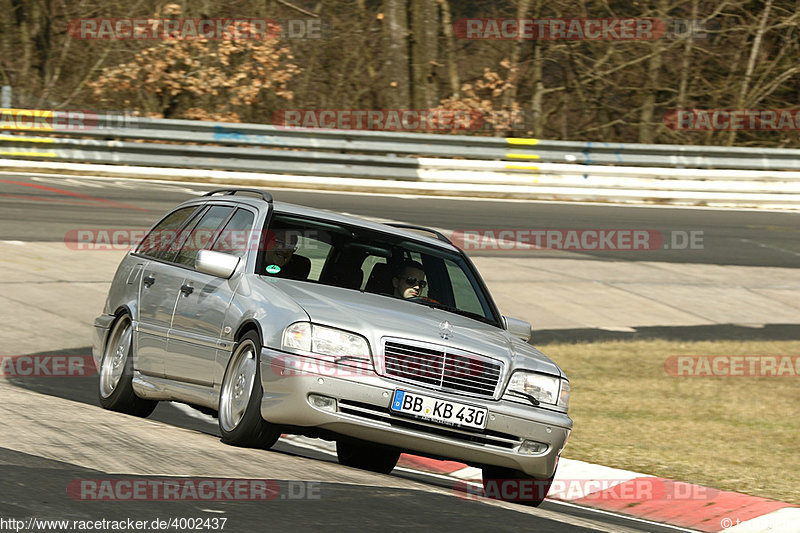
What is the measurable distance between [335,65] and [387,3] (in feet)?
7.43

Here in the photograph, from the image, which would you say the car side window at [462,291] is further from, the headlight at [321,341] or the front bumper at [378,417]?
the headlight at [321,341]

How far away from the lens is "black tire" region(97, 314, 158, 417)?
8625mm

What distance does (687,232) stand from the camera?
2100 cm

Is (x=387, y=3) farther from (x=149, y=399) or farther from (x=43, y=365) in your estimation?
(x=149, y=399)

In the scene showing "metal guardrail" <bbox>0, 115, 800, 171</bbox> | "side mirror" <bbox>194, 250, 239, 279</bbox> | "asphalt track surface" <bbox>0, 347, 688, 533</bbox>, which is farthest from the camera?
"metal guardrail" <bbox>0, 115, 800, 171</bbox>

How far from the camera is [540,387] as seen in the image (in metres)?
7.20

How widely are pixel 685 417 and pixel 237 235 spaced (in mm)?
4735

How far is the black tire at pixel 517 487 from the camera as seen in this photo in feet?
24.0

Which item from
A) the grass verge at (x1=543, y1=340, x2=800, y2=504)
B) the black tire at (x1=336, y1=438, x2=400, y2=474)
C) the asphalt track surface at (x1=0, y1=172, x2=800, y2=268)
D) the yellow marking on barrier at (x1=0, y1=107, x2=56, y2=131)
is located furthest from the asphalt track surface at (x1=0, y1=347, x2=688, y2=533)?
the yellow marking on barrier at (x1=0, y1=107, x2=56, y2=131)

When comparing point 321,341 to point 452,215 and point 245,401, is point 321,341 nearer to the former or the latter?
point 245,401

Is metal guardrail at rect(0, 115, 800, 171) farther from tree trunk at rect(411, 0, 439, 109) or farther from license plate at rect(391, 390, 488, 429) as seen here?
license plate at rect(391, 390, 488, 429)

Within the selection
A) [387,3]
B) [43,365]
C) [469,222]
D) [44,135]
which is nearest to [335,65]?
[387,3]

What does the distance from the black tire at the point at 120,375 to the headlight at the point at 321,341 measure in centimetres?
Result: 223

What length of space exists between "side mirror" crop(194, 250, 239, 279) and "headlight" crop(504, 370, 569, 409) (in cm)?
186
